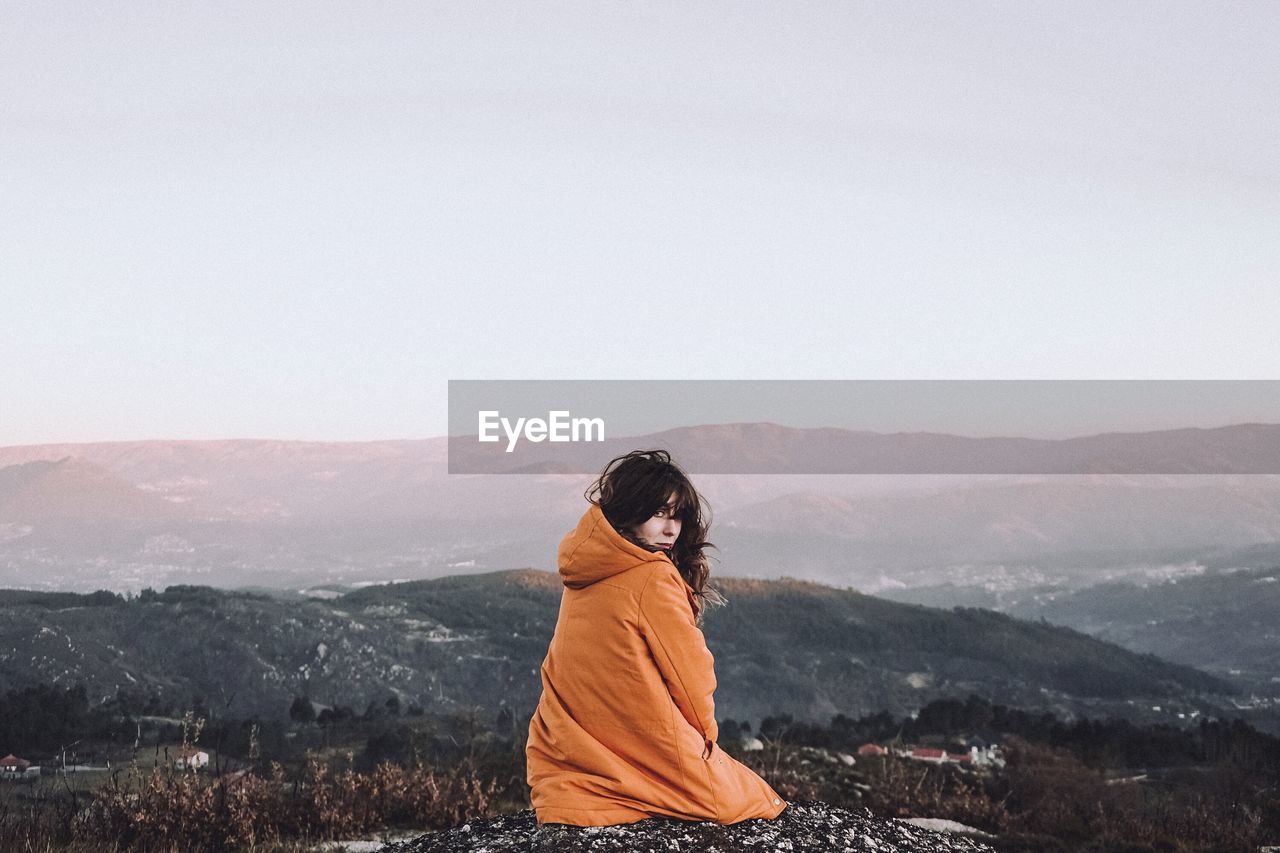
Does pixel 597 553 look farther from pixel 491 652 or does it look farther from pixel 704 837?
pixel 491 652

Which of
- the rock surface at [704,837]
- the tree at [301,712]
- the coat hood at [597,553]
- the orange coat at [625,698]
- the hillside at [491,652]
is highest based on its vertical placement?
the coat hood at [597,553]

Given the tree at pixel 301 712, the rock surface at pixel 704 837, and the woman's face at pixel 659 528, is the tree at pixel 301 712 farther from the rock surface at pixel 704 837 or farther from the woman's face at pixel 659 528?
the woman's face at pixel 659 528

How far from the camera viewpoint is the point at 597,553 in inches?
243

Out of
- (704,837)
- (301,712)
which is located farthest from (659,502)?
(301,712)

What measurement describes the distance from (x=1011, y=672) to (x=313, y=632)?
3827 centimetres

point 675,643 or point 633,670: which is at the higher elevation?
point 675,643

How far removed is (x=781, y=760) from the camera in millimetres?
17422

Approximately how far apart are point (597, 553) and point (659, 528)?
40 centimetres

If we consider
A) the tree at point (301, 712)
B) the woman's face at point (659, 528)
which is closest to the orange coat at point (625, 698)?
the woman's face at point (659, 528)

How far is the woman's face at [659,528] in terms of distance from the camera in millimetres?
6332

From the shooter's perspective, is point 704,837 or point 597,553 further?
point 704,837

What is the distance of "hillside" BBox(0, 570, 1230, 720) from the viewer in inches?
1735

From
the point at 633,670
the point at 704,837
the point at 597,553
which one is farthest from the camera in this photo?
the point at 704,837

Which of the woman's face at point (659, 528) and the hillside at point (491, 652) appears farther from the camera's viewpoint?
the hillside at point (491, 652)
